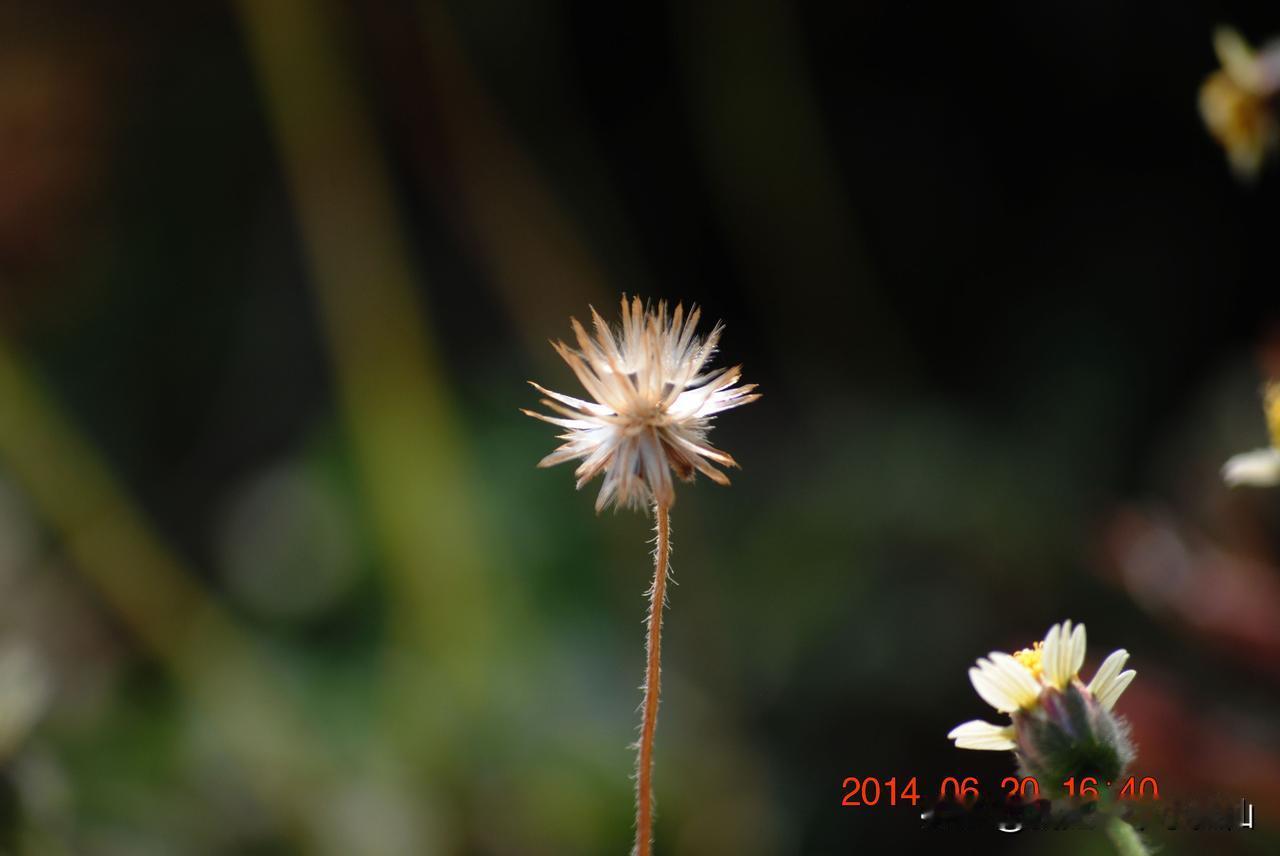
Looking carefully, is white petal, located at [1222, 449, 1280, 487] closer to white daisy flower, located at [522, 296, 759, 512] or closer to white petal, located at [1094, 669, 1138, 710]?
white petal, located at [1094, 669, 1138, 710]

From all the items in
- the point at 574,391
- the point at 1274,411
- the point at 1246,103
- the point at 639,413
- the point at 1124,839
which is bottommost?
the point at 1124,839

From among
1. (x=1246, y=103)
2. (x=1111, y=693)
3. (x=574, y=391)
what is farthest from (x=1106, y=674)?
(x=574, y=391)

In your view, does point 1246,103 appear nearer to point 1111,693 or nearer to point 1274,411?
point 1274,411

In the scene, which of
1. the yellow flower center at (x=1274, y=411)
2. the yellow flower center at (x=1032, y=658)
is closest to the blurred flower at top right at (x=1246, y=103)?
the yellow flower center at (x=1274, y=411)

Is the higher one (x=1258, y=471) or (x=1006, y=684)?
(x=1258, y=471)

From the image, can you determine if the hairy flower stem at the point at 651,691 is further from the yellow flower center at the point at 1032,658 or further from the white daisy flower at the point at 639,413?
the yellow flower center at the point at 1032,658

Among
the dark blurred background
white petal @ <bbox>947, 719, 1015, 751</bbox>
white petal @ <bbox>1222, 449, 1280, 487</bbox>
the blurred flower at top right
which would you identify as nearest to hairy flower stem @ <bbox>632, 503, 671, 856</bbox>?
white petal @ <bbox>947, 719, 1015, 751</bbox>

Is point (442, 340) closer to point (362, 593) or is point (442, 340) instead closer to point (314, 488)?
point (314, 488)
